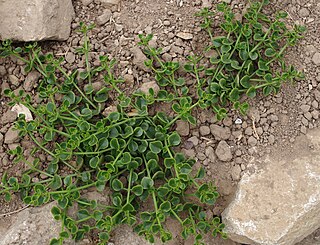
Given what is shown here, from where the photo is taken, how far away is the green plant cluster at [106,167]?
2.78 m

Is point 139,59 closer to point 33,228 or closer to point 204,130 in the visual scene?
point 204,130

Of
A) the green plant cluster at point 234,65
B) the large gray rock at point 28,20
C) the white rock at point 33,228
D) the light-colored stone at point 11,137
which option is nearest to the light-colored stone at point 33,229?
the white rock at point 33,228

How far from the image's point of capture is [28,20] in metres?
3.14

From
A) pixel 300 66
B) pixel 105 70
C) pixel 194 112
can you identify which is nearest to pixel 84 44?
pixel 105 70

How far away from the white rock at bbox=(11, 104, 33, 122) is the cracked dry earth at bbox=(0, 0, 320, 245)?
A: 37mm

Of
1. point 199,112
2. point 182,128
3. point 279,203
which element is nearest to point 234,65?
point 199,112

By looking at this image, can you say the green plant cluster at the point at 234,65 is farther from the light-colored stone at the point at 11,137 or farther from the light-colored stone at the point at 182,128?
the light-colored stone at the point at 11,137

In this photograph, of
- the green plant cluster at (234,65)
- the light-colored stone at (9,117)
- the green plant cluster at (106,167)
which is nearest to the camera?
the green plant cluster at (106,167)

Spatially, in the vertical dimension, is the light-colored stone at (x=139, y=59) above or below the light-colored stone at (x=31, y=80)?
above

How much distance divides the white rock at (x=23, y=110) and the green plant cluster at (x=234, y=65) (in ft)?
2.40

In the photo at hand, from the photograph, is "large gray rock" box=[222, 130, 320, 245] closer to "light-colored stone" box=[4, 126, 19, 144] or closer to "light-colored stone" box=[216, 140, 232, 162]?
"light-colored stone" box=[216, 140, 232, 162]

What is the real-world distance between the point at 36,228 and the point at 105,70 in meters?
0.97

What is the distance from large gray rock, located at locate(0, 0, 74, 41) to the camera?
3.13 metres

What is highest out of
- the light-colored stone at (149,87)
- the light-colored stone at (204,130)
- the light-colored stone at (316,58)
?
the light-colored stone at (316,58)
